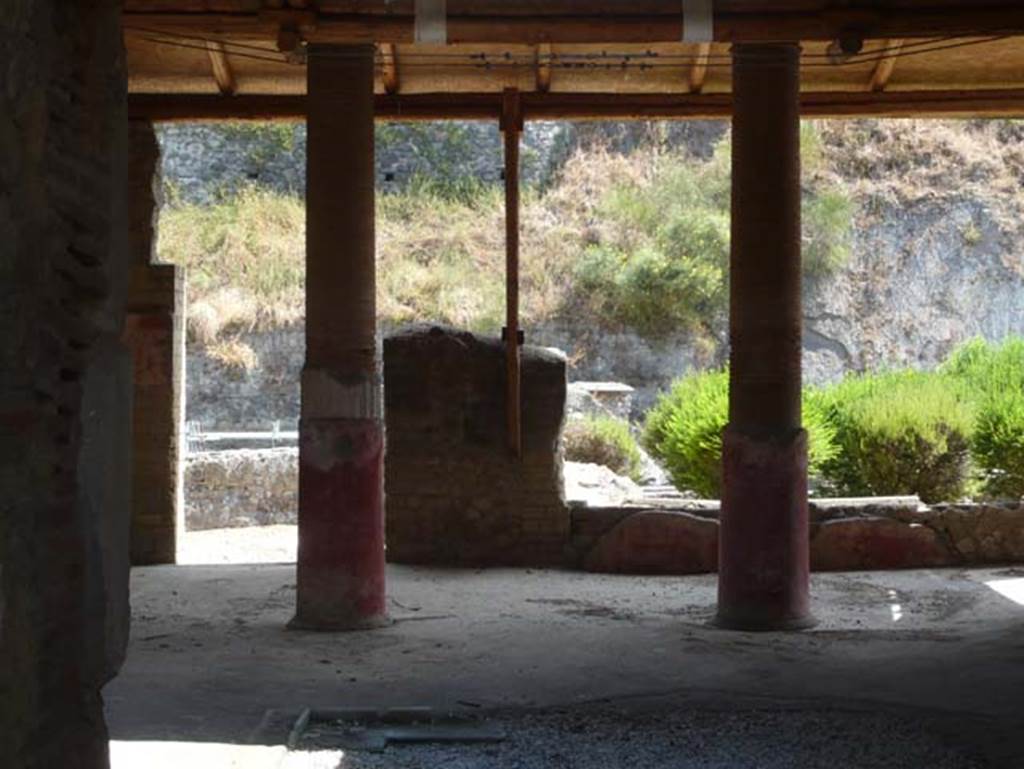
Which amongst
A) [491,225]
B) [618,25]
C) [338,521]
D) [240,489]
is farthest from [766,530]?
[491,225]

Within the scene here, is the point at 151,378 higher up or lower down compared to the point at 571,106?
lower down

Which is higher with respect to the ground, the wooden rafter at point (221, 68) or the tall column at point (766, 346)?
the wooden rafter at point (221, 68)

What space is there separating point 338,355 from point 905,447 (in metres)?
7.98

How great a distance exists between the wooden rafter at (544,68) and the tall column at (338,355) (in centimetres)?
227

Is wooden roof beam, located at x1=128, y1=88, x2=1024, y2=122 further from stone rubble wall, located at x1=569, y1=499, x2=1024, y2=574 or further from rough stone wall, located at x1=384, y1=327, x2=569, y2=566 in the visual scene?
stone rubble wall, located at x1=569, y1=499, x2=1024, y2=574

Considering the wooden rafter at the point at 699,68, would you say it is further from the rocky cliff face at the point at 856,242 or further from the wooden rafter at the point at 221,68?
the rocky cliff face at the point at 856,242

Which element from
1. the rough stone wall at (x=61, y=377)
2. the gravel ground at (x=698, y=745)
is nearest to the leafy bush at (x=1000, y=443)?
the gravel ground at (x=698, y=745)

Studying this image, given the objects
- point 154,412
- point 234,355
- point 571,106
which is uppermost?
point 571,106

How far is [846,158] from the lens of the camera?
30.1m

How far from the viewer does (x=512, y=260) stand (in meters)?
12.2

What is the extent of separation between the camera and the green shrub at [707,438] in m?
16.2

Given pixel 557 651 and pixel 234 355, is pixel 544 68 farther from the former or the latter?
pixel 234 355

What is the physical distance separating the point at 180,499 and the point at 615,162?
761 inches

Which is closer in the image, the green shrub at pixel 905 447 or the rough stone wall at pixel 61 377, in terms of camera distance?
the rough stone wall at pixel 61 377
